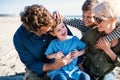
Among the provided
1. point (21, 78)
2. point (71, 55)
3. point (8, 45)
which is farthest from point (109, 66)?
point (8, 45)

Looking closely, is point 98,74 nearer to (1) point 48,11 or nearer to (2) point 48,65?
(2) point 48,65

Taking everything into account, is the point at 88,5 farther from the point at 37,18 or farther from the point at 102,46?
the point at 37,18

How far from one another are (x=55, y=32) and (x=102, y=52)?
2.14ft

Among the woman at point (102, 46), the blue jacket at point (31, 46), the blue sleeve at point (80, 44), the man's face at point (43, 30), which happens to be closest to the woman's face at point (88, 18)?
the woman at point (102, 46)

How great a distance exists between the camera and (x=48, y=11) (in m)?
3.62

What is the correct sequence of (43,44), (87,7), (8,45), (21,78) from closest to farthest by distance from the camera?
(43,44)
(87,7)
(21,78)
(8,45)

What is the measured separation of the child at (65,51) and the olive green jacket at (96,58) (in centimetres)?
18

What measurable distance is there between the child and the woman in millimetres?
192

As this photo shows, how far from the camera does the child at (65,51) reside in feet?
12.1

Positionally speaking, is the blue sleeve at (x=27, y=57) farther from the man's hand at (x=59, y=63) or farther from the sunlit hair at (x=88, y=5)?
the sunlit hair at (x=88, y=5)

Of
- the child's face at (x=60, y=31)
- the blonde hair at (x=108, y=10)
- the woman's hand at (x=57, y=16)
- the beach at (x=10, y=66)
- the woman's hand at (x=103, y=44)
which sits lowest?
A: the beach at (x=10, y=66)

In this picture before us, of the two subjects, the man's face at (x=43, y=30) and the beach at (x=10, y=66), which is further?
the beach at (x=10, y=66)

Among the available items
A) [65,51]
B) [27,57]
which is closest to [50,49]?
[65,51]

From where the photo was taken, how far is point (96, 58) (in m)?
3.88
